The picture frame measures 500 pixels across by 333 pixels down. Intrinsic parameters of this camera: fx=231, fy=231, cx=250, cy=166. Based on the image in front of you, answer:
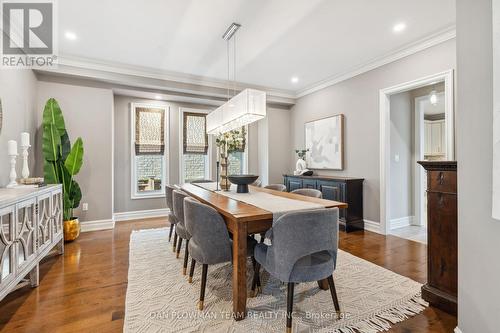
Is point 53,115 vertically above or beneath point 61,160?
above

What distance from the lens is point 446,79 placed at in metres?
3.02

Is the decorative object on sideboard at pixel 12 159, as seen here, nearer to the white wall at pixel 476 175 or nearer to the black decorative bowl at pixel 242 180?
the black decorative bowl at pixel 242 180

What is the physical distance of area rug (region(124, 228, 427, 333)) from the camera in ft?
5.50

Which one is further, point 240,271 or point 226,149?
point 226,149

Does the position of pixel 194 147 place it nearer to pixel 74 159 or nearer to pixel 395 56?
pixel 74 159

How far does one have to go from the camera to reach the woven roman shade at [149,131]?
503 centimetres

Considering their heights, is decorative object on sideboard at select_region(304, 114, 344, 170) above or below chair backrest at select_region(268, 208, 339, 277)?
above

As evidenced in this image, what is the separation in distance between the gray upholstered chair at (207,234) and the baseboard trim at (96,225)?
3.19 m

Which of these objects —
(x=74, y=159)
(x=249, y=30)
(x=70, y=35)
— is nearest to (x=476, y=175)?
(x=249, y=30)

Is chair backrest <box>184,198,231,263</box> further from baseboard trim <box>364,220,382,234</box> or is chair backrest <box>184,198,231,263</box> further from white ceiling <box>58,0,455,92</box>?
baseboard trim <box>364,220,382,234</box>

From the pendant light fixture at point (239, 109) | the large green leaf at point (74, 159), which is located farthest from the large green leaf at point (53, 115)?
the pendant light fixture at point (239, 109)

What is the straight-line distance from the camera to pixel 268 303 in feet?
6.35

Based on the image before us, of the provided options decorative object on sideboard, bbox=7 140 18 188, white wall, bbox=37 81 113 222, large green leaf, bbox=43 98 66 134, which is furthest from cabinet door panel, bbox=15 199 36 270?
white wall, bbox=37 81 113 222

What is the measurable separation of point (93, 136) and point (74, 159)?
670mm
